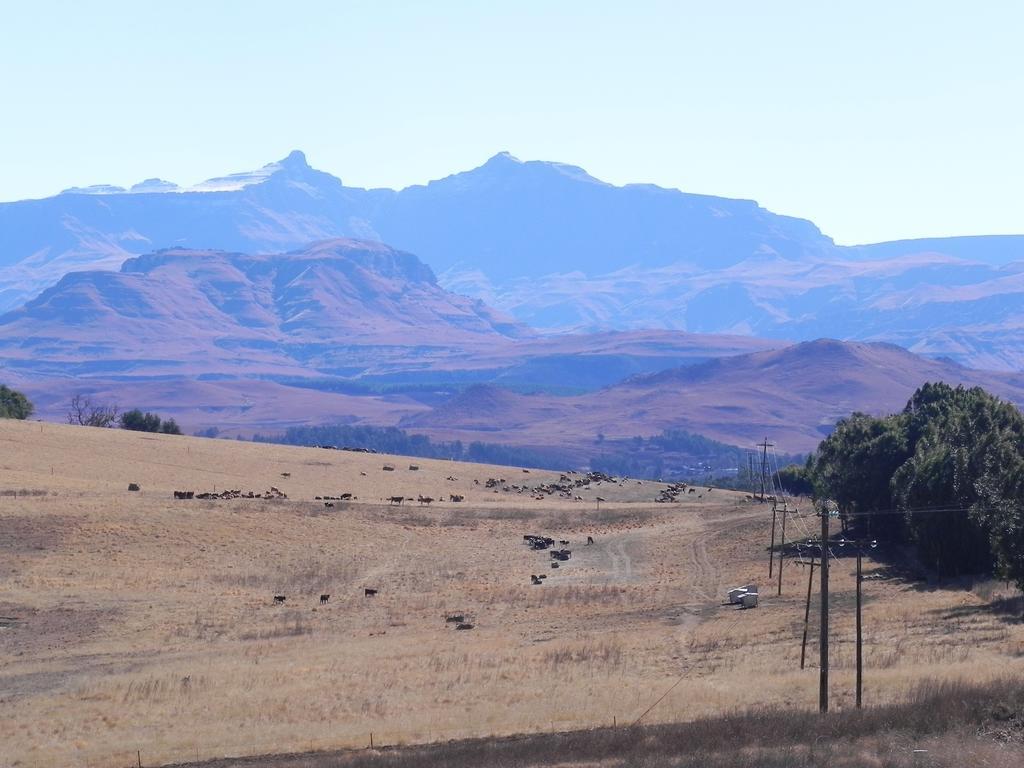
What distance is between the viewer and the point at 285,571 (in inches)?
2928

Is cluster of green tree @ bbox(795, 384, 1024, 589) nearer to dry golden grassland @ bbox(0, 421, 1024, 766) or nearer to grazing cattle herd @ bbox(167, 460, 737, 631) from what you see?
dry golden grassland @ bbox(0, 421, 1024, 766)

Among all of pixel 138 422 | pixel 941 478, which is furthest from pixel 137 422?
pixel 941 478

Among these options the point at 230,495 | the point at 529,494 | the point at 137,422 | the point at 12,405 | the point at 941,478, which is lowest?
the point at 230,495

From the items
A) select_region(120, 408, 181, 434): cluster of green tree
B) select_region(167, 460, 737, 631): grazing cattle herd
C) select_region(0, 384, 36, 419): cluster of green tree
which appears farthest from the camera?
select_region(120, 408, 181, 434): cluster of green tree

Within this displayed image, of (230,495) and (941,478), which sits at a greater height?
(941,478)

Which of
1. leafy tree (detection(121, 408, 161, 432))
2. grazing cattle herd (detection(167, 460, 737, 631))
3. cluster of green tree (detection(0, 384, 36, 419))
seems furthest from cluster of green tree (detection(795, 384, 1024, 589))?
cluster of green tree (detection(0, 384, 36, 419))

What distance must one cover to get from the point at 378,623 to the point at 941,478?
90.4 feet

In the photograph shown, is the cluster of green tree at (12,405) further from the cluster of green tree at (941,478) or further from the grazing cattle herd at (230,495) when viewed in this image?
the cluster of green tree at (941,478)

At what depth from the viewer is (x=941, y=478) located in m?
65.6

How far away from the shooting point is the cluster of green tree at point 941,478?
55188mm

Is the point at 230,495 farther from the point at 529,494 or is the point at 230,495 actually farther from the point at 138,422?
the point at 138,422

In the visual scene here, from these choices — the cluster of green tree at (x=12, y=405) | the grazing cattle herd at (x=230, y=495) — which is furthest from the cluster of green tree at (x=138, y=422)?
the grazing cattle herd at (x=230, y=495)

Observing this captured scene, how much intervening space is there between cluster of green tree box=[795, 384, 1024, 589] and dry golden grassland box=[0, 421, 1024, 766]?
3.02 meters

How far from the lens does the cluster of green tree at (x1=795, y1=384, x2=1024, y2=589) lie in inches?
2173
